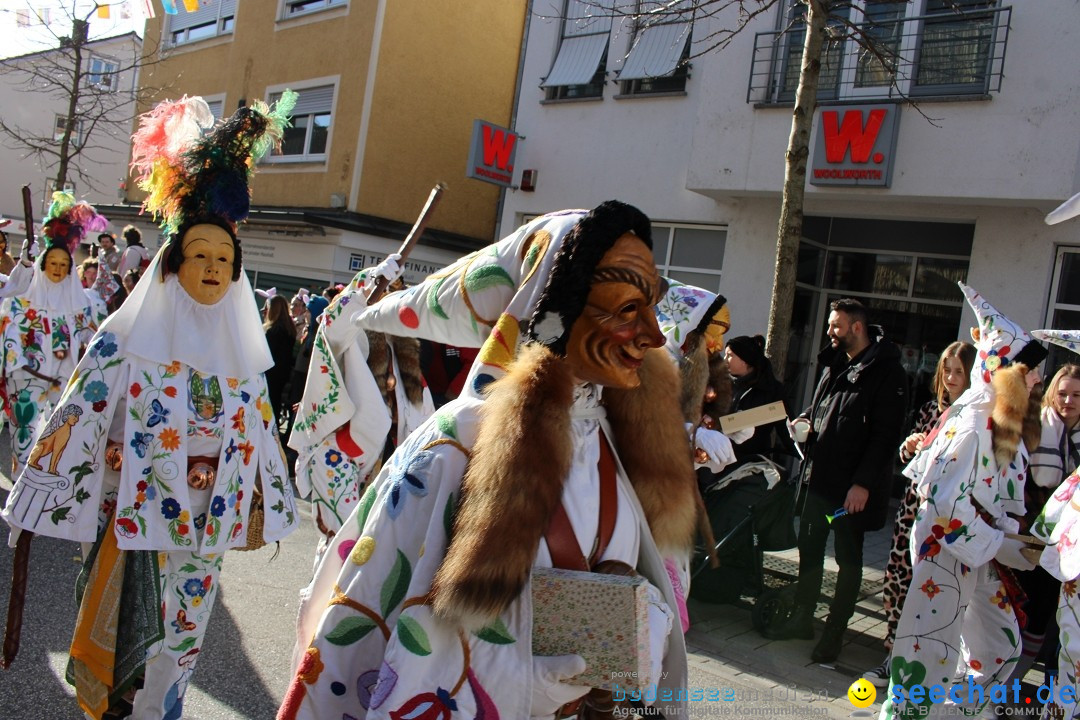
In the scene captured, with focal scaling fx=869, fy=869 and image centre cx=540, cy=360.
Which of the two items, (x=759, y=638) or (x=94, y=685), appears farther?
(x=759, y=638)

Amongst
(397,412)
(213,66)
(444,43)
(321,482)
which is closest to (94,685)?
(321,482)

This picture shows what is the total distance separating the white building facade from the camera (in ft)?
27.5

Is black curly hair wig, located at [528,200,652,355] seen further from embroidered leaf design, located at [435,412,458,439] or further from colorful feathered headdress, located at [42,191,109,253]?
colorful feathered headdress, located at [42,191,109,253]

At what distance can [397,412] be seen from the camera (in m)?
4.60

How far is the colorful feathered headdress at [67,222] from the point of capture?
704 centimetres

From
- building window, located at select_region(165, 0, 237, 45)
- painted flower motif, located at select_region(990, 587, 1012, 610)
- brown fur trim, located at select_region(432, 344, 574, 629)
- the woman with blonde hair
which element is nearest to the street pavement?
the woman with blonde hair

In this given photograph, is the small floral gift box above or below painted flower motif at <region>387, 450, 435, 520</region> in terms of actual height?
below

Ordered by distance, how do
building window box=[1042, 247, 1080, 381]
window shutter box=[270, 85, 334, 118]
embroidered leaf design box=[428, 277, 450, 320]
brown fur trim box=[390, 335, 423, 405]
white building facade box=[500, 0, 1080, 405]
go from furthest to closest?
window shutter box=[270, 85, 334, 118]
building window box=[1042, 247, 1080, 381]
white building facade box=[500, 0, 1080, 405]
brown fur trim box=[390, 335, 423, 405]
embroidered leaf design box=[428, 277, 450, 320]

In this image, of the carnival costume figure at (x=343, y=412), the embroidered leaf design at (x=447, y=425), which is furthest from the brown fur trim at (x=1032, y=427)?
the embroidered leaf design at (x=447, y=425)

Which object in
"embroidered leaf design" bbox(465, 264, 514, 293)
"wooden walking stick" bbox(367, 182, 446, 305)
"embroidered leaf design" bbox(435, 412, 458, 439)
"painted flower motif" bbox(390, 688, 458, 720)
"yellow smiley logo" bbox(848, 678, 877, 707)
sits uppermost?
"wooden walking stick" bbox(367, 182, 446, 305)

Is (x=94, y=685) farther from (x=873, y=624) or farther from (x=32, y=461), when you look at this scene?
(x=873, y=624)

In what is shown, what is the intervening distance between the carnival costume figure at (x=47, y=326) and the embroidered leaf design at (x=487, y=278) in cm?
583

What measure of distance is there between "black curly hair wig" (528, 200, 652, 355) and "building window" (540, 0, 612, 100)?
10.8m

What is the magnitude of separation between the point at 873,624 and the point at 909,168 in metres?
5.03
